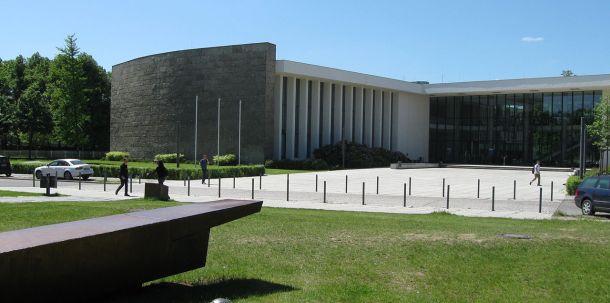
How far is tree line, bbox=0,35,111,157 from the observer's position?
68.5 metres

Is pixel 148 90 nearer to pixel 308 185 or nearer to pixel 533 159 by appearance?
pixel 308 185

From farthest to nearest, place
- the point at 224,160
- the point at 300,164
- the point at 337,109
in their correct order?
the point at 337,109, the point at 300,164, the point at 224,160

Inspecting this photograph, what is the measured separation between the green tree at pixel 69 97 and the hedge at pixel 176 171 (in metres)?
24.1

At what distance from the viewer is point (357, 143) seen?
6106 cm

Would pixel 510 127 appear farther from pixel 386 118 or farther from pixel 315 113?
pixel 315 113

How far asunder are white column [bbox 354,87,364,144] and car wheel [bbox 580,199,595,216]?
45.0 meters

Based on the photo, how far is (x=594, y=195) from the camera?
19.6m

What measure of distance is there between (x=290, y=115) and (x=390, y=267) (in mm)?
49434

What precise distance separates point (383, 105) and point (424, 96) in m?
8.13

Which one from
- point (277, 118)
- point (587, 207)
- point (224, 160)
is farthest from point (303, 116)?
point (587, 207)

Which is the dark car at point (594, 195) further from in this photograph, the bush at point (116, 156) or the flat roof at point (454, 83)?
the bush at point (116, 156)

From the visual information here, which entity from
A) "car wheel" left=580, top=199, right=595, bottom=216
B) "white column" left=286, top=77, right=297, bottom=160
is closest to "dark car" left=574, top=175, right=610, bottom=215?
"car wheel" left=580, top=199, right=595, bottom=216

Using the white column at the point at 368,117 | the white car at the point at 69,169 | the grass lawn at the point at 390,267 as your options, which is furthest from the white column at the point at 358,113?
the grass lawn at the point at 390,267

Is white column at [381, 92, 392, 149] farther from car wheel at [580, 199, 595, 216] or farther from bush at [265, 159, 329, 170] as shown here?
car wheel at [580, 199, 595, 216]
